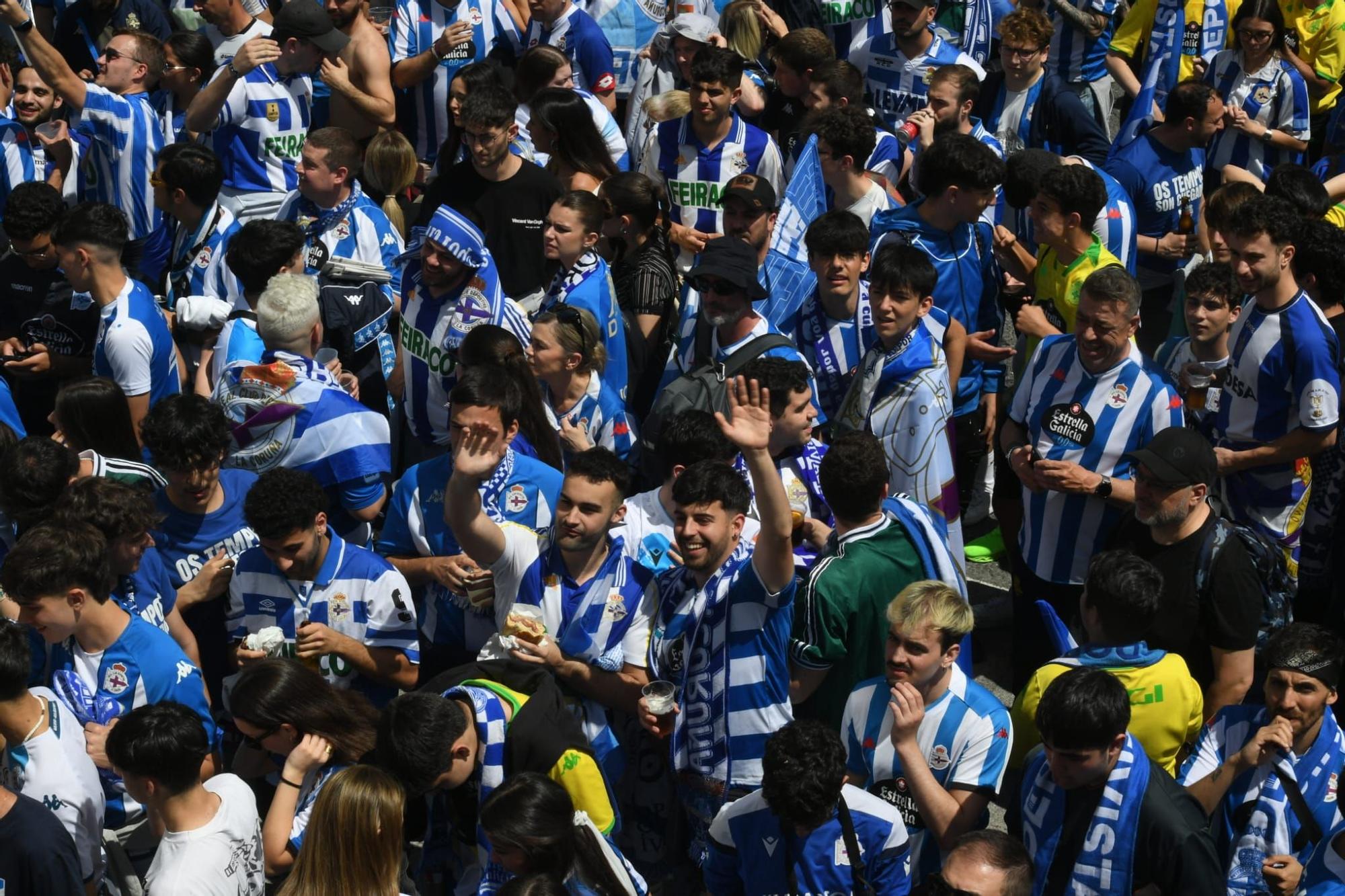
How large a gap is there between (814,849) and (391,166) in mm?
4871

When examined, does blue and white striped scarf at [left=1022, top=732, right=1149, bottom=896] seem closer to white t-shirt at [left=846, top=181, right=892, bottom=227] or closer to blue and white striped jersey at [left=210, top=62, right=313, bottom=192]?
white t-shirt at [left=846, top=181, right=892, bottom=227]

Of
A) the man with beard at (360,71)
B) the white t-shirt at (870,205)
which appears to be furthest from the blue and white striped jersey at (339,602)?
the man with beard at (360,71)

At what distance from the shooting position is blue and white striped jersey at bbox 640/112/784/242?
811cm

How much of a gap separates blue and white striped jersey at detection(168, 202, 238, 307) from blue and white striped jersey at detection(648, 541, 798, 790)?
139 inches

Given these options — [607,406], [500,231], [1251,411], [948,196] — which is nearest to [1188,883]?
[1251,411]

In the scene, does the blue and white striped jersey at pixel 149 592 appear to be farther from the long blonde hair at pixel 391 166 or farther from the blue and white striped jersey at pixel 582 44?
the blue and white striped jersey at pixel 582 44

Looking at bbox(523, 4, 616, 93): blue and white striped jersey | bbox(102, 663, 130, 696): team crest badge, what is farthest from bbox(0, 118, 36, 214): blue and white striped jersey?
bbox(102, 663, 130, 696): team crest badge

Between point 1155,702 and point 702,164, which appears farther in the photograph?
point 702,164

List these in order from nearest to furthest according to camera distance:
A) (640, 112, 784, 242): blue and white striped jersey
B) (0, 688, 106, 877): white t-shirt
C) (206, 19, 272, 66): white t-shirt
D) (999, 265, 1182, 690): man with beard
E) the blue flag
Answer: (0, 688, 106, 877): white t-shirt
(999, 265, 1182, 690): man with beard
the blue flag
(640, 112, 784, 242): blue and white striped jersey
(206, 19, 272, 66): white t-shirt

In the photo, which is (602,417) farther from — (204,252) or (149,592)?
(204,252)

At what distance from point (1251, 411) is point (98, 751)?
14.4 ft

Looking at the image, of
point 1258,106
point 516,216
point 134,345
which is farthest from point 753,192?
point 1258,106

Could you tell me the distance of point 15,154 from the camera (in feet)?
28.2

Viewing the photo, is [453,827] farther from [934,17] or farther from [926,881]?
[934,17]
